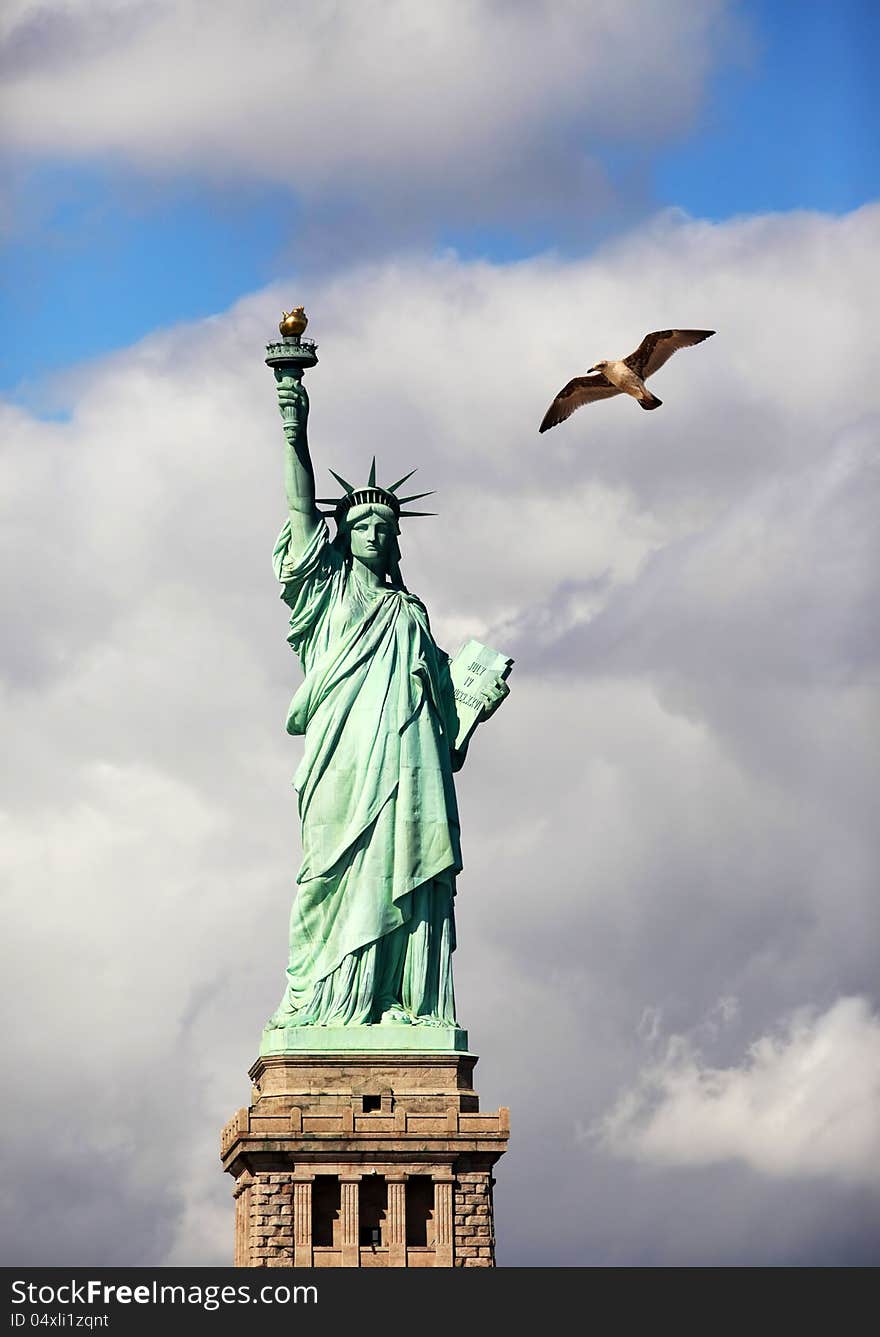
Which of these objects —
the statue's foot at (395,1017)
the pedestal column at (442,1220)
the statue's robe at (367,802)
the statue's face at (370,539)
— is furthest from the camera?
the statue's face at (370,539)

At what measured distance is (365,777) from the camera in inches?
2191

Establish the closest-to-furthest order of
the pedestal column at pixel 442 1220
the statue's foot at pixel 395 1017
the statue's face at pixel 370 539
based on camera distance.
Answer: the pedestal column at pixel 442 1220
the statue's foot at pixel 395 1017
the statue's face at pixel 370 539

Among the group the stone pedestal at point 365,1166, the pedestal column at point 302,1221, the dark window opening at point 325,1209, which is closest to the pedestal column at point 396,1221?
the stone pedestal at point 365,1166

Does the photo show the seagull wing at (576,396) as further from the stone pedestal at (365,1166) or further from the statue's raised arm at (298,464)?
the stone pedestal at (365,1166)

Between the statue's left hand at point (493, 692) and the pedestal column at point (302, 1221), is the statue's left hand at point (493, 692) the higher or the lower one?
the higher one

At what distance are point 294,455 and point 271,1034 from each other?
332 inches

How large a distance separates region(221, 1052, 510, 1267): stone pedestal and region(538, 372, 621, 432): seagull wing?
9749 mm

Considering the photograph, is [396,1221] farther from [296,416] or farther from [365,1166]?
[296,416]

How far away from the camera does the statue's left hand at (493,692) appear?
5678 cm

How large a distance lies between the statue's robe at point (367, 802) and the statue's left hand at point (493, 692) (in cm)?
52

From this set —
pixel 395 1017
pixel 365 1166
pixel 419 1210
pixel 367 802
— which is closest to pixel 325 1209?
pixel 365 1166

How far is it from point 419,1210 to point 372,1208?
2.17 ft
